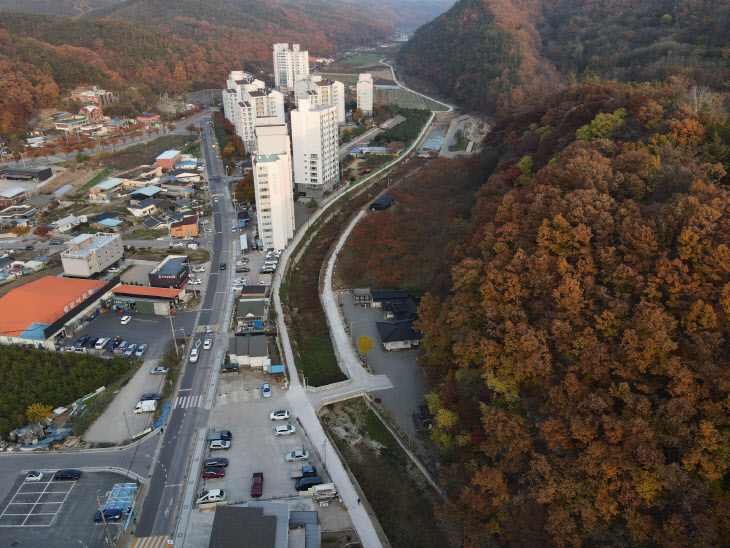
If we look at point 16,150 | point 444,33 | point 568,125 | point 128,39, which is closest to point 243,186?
point 568,125

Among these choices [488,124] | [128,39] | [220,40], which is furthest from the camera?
[220,40]

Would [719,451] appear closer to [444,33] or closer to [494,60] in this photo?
[494,60]

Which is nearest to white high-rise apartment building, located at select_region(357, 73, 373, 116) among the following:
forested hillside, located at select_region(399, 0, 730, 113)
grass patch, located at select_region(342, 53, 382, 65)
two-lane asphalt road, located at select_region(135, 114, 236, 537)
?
forested hillside, located at select_region(399, 0, 730, 113)

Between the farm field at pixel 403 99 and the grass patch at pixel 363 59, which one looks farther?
the grass patch at pixel 363 59

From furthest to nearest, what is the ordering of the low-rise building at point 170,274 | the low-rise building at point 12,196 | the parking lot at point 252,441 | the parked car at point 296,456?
1. the low-rise building at point 12,196
2. the low-rise building at point 170,274
3. the parked car at point 296,456
4. the parking lot at point 252,441

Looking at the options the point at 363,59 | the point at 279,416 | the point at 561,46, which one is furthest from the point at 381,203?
the point at 363,59

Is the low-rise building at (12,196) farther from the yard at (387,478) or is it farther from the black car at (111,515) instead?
the yard at (387,478)

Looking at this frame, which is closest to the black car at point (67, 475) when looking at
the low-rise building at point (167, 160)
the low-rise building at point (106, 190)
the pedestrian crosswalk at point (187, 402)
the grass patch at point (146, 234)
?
the pedestrian crosswalk at point (187, 402)
